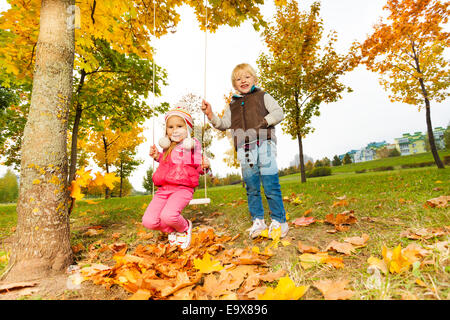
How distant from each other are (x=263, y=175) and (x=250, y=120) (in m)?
0.63

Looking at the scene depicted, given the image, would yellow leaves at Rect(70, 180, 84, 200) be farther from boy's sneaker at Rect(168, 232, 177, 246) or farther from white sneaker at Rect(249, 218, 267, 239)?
white sneaker at Rect(249, 218, 267, 239)

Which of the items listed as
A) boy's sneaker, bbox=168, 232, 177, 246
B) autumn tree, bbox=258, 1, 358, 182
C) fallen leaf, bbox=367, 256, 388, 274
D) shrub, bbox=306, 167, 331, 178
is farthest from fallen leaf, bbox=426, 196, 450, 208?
shrub, bbox=306, 167, 331, 178

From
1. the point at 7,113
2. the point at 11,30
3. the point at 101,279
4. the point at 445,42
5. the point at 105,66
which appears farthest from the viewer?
the point at 445,42

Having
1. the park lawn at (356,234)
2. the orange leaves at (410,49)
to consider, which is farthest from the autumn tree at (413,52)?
the park lawn at (356,234)

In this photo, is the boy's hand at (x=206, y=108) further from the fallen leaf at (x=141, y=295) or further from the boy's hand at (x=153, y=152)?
the fallen leaf at (x=141, y=295)

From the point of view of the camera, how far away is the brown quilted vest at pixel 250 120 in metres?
2.45

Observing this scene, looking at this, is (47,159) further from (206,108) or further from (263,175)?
(263,175)

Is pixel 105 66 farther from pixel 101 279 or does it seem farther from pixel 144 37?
A: pixel 101 279

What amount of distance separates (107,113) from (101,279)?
24.2 ft

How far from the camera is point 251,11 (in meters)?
3.38

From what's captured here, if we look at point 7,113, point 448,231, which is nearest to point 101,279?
point 448,231
